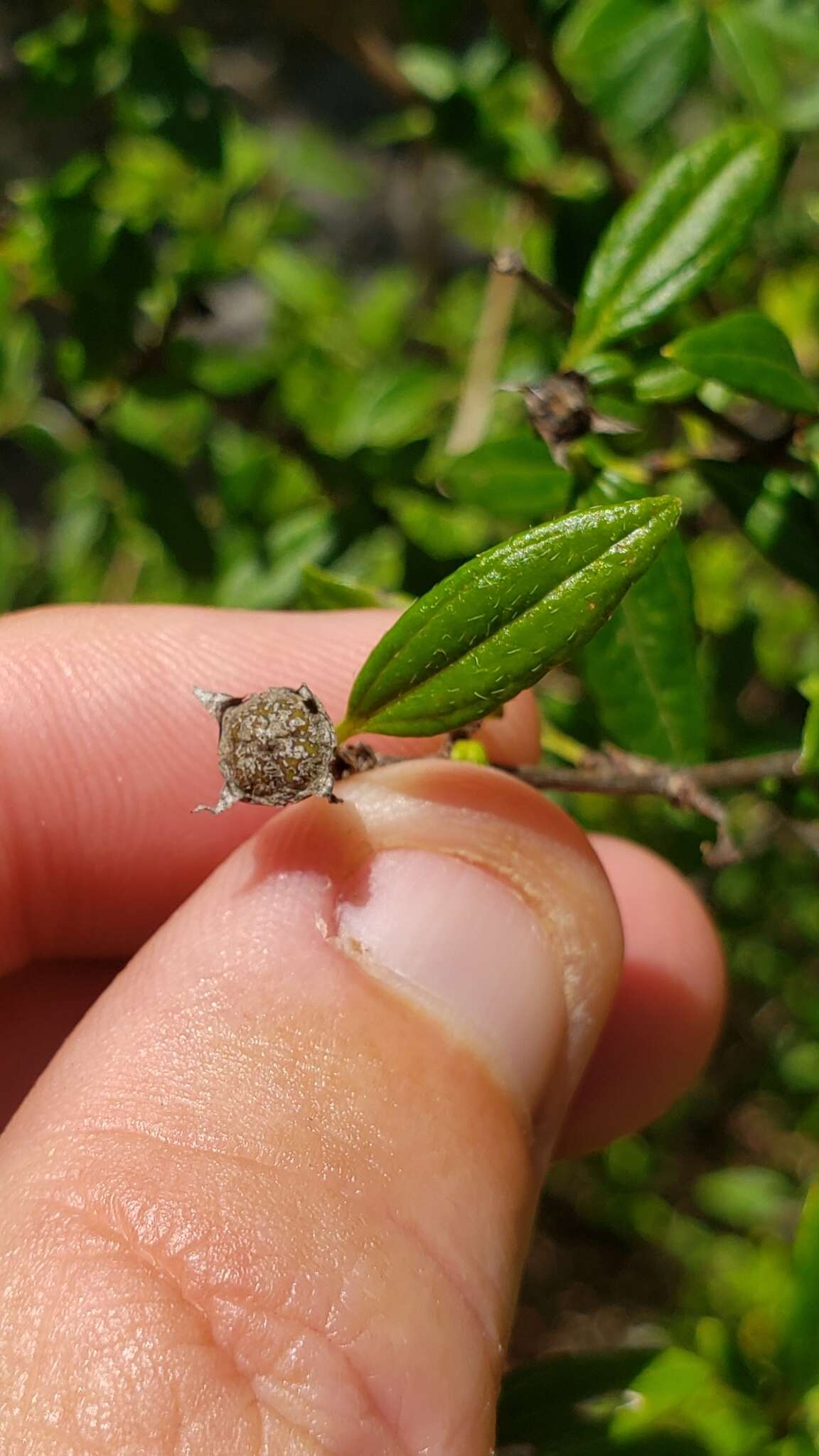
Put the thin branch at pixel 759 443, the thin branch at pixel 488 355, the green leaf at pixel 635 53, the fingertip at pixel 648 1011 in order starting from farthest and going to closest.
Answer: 1. the thin branch at pixel 488 355
2. the fingertip at pixel 648 1011
3. the green leaf at pixel 635 53
4. the thin branch at pixel 759 443

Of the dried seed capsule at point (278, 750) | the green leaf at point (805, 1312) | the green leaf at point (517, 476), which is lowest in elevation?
the green leaf at point (805, 1312)

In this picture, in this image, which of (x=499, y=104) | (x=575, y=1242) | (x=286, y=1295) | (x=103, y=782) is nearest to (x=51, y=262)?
(x=103, y=782)

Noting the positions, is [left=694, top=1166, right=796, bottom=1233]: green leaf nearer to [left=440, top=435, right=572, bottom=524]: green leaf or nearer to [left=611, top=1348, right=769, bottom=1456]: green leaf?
[left=611, top=1348, right=769, bottom=1456]: green leaf

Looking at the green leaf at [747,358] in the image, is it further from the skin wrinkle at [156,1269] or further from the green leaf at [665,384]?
the skin wrinkle at [156,1269]

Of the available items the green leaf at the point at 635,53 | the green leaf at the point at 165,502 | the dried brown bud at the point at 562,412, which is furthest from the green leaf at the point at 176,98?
the dried brown bud at the point at 562,412

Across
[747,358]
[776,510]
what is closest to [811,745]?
[776,510]

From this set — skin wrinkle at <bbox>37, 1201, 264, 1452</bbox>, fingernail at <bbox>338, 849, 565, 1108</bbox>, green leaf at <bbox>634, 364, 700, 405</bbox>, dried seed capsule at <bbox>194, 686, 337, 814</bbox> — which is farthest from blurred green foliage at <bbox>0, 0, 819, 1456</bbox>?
skin wrinkle at <bbox>37, 1201, 264, 1452</bbox>

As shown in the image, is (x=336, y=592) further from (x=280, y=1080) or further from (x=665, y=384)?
(x=280, y=1080)

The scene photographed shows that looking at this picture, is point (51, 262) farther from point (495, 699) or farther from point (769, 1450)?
point (769, 1450)
